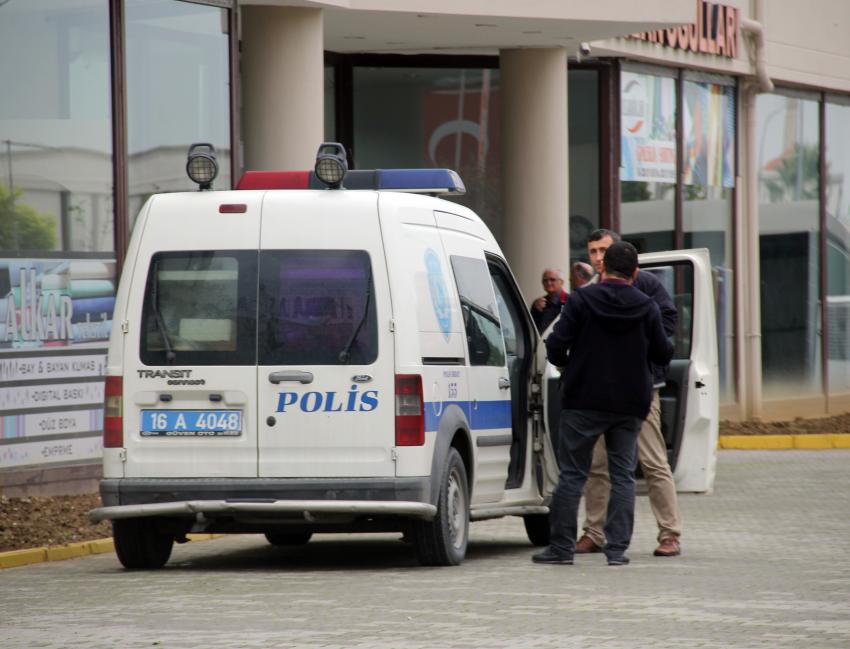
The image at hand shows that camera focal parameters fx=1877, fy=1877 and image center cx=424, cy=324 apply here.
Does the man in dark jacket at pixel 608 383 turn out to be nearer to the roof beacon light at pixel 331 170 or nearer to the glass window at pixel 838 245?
the roof beacon light at pixel 331 170

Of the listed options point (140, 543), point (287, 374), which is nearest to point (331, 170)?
point (287, 374)

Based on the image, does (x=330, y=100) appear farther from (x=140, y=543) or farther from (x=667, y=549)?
(x=140, y=543)

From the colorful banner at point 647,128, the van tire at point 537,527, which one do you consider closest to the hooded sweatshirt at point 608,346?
the van tire at point 537,527

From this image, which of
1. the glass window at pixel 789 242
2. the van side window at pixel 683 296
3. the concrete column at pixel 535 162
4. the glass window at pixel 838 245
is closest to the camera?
the van side window at pixel 683 296

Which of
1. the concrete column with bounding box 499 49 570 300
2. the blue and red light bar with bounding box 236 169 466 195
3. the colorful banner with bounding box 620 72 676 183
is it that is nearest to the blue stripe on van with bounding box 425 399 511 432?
the blue and red light bar with bounding box 236 169 466 195

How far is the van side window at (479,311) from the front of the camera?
1062 cm

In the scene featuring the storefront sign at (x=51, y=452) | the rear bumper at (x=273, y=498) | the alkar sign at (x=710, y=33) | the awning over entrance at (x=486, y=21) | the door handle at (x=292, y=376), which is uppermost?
the alkar sign at (x=710, y=33)

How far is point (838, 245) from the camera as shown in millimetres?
27344

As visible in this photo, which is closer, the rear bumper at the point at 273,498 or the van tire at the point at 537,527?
the rear bumper at the point at 273,498

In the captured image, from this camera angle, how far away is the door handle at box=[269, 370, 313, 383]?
9820 mm

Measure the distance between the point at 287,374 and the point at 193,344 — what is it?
0.55 metres

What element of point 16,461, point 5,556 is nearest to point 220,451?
point 5,556

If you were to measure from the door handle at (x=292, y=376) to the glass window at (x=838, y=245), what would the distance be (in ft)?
59.8

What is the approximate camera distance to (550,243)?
20453 mm
